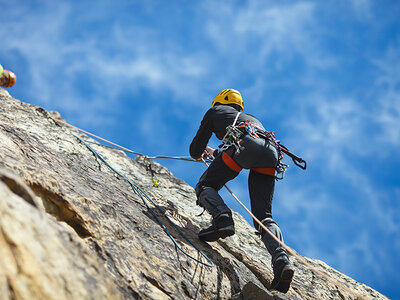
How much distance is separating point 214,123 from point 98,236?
2416 mm

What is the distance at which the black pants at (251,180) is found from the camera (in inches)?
178

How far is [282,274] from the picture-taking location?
3930 millimetres

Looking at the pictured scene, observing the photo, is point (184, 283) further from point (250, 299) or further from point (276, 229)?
point (276, 229)

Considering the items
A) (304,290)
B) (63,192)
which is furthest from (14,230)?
(304,290)

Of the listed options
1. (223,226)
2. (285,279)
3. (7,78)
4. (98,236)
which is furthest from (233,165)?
(7,78)

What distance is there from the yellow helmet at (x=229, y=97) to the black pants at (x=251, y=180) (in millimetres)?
1064

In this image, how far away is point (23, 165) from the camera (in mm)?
3426

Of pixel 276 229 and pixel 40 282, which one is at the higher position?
pixel 276 229

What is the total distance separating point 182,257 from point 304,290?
1.95 m

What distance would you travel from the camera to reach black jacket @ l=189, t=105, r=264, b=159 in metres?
5.02

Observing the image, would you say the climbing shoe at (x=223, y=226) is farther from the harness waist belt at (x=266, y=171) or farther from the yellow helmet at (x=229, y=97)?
the yellow helmet at (x=229, y=97)

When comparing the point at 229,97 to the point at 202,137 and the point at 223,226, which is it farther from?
the point at 223,226

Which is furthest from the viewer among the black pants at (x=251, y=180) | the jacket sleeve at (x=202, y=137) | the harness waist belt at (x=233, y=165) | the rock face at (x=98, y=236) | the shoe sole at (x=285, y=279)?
the jacket sleeve at (x=202, y=137)

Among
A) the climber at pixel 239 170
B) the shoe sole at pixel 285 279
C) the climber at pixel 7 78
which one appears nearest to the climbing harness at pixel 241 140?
the climber at pixel 239 170
